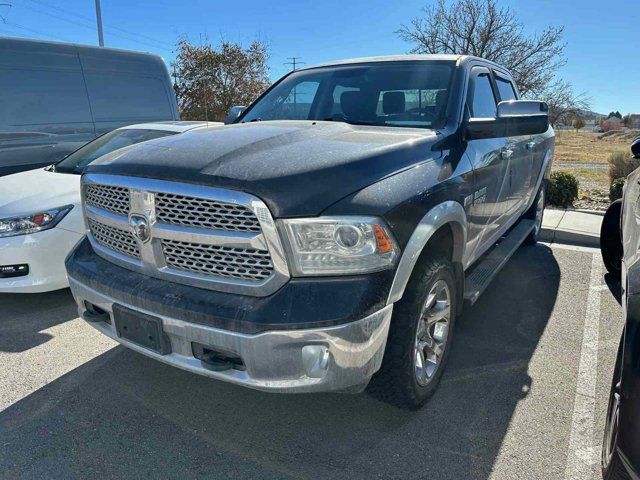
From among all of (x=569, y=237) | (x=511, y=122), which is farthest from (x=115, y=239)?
(x=569, y=237)

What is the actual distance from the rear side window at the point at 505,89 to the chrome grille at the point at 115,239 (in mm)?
3308

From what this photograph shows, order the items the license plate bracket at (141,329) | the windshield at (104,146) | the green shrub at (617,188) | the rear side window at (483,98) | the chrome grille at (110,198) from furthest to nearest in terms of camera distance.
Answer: the green shrub at (617,188), the windshield at (104,146), the rear side window at (483,98), the chrome grille at (110,198), the license plate bracket at (141,329)

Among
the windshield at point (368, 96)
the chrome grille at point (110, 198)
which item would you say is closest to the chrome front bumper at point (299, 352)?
the chrome grille at point (110, 198)

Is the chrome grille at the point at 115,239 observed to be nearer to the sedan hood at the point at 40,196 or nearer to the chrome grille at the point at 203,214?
the chrome grille at the point at 203,214

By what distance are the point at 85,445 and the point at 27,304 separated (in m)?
2.27

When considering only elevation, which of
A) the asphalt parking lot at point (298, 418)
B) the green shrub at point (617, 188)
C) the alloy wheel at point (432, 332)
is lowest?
the asphalt parking lot at point (298, 418)

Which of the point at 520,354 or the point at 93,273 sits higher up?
the point at 93,273

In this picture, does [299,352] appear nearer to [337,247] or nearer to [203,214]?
[337,247]

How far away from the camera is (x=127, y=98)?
7.52m

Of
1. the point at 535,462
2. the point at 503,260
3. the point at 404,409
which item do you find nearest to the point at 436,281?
the point at 404,409

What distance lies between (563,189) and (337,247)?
7.23 metres

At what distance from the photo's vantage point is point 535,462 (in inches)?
91.5

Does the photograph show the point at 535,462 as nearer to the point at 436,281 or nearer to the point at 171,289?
the point at 436,281

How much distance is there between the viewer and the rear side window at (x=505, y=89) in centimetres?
430
